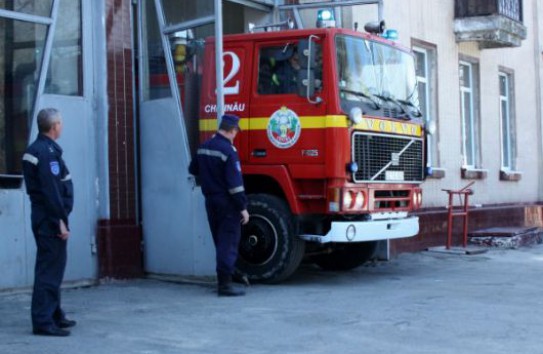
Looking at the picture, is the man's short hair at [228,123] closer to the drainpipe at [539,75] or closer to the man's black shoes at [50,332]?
the man's black shoes at [50,332]

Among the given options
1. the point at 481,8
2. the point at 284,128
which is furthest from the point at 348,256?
the point at 481,8

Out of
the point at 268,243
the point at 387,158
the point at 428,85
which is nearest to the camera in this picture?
the point at 268,243

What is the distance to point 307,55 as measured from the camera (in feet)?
32.8

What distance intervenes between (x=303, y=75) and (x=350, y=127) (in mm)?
805

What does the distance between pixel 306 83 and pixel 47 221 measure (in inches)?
155

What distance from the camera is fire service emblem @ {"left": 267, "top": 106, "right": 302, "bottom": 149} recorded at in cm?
1010

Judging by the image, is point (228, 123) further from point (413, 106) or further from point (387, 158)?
point (413, 106)

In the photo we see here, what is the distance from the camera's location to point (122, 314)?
27.3 feet

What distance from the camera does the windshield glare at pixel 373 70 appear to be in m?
10.2

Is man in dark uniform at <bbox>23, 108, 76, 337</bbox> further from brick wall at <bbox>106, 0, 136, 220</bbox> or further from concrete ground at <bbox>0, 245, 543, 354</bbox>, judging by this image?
brick wall at <bbox>106, 0, 136, 220</bbox>

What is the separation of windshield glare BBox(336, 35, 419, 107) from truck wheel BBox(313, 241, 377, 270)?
79.0 inches

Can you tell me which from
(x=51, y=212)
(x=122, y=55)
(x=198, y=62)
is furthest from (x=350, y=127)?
(x=51, y=212)

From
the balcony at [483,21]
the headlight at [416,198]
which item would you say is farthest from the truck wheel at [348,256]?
the balcony at [483,21]

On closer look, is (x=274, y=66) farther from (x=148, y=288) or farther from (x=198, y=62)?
(x=148, y=288)
